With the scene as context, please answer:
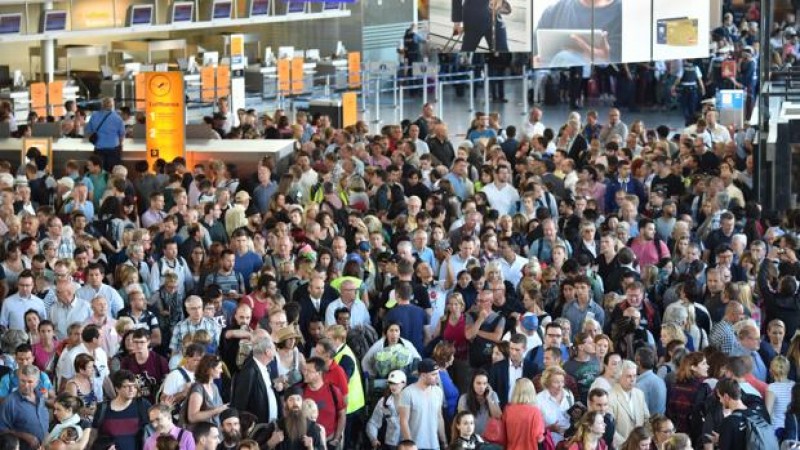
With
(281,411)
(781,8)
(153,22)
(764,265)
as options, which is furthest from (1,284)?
(781,8)

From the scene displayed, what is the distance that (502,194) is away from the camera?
1950 cm

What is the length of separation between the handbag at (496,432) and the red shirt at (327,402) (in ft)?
3.64

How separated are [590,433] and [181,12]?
27.2 m

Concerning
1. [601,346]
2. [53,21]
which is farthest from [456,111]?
[601,346]

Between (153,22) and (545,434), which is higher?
(153,22)

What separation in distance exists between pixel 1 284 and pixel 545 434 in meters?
Result: 5.15

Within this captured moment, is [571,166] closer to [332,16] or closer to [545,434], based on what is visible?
[545,434]

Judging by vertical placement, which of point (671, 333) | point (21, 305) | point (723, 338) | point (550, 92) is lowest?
point (723, 338)

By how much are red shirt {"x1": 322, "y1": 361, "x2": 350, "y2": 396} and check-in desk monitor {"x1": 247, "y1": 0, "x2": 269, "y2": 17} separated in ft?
89.6

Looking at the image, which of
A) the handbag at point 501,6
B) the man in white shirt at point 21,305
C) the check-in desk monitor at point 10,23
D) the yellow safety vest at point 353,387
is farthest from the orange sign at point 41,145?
the yellow safety vest at point 353,387

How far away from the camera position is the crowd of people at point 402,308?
12.3 m

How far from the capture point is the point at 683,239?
54.6 feet

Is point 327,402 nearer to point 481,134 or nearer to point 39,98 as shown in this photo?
point 481,134

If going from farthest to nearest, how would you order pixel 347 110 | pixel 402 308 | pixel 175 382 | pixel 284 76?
pixel 284 76, pixel 347 110, pixel 402 308, pixel 175 382
